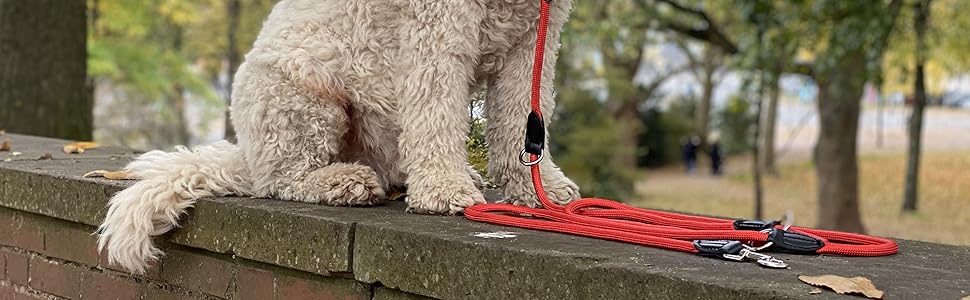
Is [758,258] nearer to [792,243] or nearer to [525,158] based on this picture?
[792,243]

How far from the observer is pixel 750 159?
37562 mm

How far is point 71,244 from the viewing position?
3.95 m

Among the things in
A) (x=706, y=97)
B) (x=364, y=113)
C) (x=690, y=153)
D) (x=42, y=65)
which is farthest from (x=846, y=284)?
(x=706, y=97)

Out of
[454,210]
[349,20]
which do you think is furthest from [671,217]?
[349,20]

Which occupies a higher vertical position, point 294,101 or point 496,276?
point 294,101


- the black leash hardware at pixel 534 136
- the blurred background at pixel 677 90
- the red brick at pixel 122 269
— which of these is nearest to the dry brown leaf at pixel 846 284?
the black leash hardware at pixel 534 136

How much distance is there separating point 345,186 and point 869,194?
23.9 metres

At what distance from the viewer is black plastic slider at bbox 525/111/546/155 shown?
348 centimetres

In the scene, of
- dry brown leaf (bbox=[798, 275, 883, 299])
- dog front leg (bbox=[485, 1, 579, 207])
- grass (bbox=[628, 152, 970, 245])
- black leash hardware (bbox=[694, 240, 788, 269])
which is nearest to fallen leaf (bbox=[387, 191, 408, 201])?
dog front leg (bbox=[485, 1, 579, 207])

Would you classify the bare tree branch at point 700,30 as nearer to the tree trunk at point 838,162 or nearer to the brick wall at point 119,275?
the tree trunk at point 838,162

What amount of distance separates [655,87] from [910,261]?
3332cm

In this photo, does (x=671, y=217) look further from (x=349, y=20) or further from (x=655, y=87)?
(x=655, y=87)

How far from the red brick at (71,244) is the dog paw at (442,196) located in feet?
4.10

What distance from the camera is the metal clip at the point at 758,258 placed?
2.58 m
